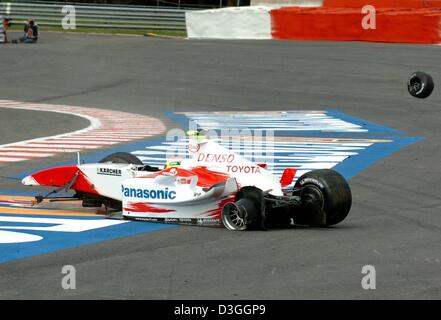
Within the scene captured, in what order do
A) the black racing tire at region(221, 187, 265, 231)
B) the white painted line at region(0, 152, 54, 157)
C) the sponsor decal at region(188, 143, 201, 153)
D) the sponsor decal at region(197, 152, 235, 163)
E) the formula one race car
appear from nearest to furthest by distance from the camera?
the black racing tire at region(221, 187, 265, 231)
the formula one race car
the sponsor decal at region(197, 152, 235, 163)
the sponsor decal at region(188, 143, 201, 153)
the white painted line at region(0, 152, 54, 157)

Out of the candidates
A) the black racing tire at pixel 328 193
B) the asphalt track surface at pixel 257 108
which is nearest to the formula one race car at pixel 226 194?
the black racing tire at pixel 328 193

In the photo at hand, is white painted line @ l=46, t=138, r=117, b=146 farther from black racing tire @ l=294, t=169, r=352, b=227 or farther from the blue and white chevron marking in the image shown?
black racing tire @ l=294, t=169, r=352, b=227

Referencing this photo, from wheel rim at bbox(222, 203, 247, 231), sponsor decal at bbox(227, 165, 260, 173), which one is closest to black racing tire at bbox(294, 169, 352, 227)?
sponsor decal at bbox(227, 165, 260, 173)

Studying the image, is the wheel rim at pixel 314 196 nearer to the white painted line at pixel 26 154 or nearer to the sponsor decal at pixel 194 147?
the sponsor decal at pixel 194 147

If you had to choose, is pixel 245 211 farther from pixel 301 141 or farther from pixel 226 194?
pixel 301 141

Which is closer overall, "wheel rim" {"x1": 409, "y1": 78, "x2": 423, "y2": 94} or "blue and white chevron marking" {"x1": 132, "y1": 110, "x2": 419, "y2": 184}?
"blue and white chevron marking" {"x1": 132, "y1": 110, "x2": 419, "y2": 184}

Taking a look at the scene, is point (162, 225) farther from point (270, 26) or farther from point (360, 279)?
point (270, 26)

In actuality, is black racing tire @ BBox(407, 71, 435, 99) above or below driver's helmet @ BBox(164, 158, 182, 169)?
above

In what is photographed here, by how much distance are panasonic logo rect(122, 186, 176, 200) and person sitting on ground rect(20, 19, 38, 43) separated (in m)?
29.2

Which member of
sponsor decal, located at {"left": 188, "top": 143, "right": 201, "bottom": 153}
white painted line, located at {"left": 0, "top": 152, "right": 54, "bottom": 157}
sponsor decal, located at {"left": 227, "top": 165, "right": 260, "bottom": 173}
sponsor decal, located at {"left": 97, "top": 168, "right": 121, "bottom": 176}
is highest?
A: sponsor decal, located at {"left": 188, "top": 143, "right": 201, "bottom": 153}

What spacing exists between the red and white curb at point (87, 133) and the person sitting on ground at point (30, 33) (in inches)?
527

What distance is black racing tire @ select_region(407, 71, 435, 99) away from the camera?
17703 mm

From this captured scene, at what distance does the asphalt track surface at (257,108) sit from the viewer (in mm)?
8258

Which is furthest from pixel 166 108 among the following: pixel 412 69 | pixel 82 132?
pixel 412 69
